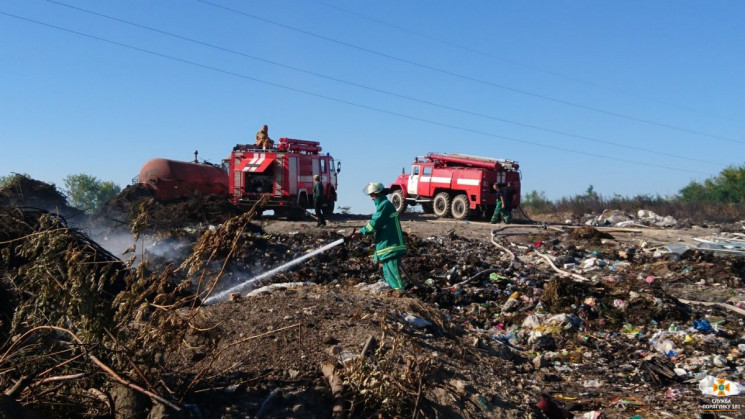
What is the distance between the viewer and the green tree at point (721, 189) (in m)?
37.5

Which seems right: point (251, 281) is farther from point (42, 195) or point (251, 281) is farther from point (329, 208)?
point (329, 208)

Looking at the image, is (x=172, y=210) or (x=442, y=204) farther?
(x=442, y=204)

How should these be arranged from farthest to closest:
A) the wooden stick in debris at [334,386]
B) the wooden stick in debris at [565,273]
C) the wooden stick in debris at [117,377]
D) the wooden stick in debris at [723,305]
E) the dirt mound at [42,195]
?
the dirt mound at [42,195], the wooden stick in debris at [565,273], the wooden stick in debris at [723,305], the wooden stick in debris at [334,386], the wooden stick in debris at [117,377]

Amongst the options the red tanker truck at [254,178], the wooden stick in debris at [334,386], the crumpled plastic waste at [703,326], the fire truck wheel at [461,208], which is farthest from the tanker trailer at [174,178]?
the wooden stick in debris at [334,386]

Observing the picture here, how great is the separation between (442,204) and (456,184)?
3.05 ft

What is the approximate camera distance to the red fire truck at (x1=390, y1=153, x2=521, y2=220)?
2197 centimetres

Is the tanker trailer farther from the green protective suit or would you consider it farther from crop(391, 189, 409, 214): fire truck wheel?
the green protective suit

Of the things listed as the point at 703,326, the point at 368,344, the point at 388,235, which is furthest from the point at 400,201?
the point at 368,344

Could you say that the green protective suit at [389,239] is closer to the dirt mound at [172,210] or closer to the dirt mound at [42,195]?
the dirt mound at [172,210]

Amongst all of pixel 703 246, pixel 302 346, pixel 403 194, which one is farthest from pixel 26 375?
pixel 403 194

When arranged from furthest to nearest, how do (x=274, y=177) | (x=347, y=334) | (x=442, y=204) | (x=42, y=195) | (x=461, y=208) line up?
(x=442, y=204), (x=461, y=208), (x=274, y=177), (x=42, y=195), (x=347, y=334)

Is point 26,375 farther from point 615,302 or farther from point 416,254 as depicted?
point 416,254

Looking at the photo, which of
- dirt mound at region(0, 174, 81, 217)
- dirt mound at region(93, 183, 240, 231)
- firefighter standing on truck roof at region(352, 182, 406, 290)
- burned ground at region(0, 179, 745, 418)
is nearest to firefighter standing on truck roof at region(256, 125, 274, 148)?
dirt mound at region(93, 183, 240, 231)

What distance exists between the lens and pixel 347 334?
5410 millimetres
